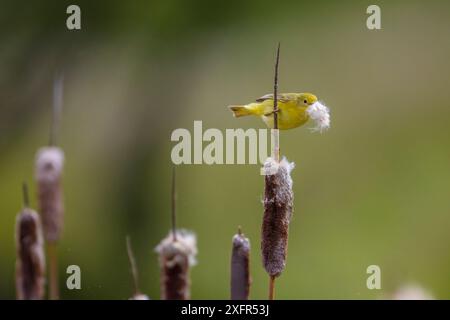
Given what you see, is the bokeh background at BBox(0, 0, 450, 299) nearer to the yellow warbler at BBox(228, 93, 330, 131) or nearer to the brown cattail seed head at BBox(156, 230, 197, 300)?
the yellow warbler at BBox(228, 93, 330, 131)

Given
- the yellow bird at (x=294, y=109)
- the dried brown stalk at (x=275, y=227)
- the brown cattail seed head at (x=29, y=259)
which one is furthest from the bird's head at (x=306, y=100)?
the brown cattail seed head at (x=29, y=259)

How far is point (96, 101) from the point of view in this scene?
2.68 metres

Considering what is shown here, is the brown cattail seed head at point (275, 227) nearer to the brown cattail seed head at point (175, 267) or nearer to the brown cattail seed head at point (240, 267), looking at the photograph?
Result: the brown cattail seed head at point (240, 267)

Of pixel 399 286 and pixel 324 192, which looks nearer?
pixel 399 286

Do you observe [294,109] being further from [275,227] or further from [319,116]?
[275,227]

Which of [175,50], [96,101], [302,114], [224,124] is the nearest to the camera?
[302,114]

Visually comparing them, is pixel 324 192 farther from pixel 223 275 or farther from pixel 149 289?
pixel 149 289

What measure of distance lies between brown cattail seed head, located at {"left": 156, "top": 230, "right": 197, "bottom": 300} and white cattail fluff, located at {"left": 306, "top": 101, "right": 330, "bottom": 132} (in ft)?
0.85

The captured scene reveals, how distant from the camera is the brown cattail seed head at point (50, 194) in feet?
3.00

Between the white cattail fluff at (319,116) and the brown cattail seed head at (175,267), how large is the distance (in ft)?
0.85

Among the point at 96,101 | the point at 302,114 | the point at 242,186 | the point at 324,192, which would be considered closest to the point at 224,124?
the point at 242,186

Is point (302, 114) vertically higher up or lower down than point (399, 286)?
higher up

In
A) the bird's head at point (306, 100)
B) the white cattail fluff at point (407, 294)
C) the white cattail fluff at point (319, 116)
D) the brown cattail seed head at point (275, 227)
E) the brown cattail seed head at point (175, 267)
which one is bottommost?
the white cattail fluff at point (407, 294)
